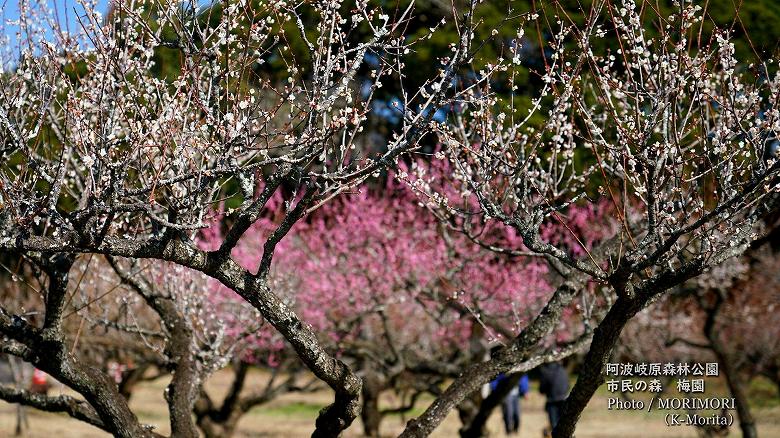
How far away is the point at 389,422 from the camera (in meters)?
19.2

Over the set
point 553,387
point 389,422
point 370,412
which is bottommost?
point 553,387

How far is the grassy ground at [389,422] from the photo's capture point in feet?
53.8

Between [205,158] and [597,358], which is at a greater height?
[205,158]

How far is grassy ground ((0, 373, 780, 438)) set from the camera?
1641cm

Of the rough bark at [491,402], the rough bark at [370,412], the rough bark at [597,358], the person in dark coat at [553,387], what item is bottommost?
the rough bark at [597,358]

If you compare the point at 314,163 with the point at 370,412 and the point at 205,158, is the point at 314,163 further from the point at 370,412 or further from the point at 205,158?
the point at 370,412

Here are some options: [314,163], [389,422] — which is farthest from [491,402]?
[389,422]

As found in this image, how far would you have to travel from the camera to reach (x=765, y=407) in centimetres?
2028

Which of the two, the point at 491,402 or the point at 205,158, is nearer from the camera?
the point at 205,158

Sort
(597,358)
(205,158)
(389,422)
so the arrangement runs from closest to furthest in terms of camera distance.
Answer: (205,158), (597,358), (389,422)

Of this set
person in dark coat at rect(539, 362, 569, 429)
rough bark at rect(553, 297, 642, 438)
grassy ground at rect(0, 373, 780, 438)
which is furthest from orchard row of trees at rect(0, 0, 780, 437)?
grassy ground at rect(0, 373, 780, 438)

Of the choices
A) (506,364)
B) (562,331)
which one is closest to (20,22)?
(506,364)

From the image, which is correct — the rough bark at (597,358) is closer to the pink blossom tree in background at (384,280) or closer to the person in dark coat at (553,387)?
the pink blossom tree in background at (384,280)

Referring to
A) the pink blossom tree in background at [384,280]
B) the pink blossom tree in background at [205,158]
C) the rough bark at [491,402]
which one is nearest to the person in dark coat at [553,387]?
the pink blossom tree in background at [384,280]
